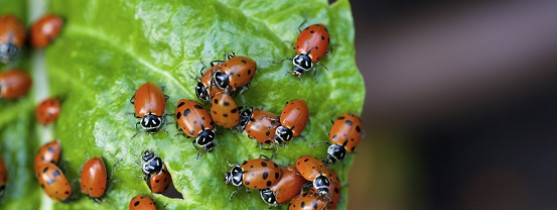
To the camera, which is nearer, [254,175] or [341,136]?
[254,175]

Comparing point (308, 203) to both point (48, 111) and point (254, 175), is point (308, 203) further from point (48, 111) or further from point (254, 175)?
point (48, 111)

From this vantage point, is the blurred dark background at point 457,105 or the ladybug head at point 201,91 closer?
the ladybug head at point 201,91

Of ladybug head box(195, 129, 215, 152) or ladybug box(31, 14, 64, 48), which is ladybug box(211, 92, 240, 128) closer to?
ladybug head box(195, 129, 215, 152)

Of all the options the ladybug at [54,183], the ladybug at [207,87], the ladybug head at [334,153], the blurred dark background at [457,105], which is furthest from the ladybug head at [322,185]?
the blurred dark background at [457,105]

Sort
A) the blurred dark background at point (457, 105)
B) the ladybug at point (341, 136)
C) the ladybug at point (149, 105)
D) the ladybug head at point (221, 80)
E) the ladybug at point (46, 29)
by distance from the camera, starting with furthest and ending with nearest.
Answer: the blurred dark background at point (457, 105), the ladybug at point (46, 29), the ladybug at point (341, 136), the ladybug head at point (221, 80), the ladybug at point (149, 105)

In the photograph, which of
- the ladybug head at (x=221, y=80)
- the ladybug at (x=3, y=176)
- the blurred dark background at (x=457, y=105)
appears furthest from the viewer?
the blurred dark background at (x=457, y=105)

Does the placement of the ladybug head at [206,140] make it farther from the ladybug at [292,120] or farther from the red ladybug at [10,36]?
the red ladybug at [10,36]

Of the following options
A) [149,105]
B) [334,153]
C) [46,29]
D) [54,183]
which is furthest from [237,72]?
[46,29]

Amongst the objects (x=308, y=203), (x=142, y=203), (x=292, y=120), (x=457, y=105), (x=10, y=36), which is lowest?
(x=142, y=203)
